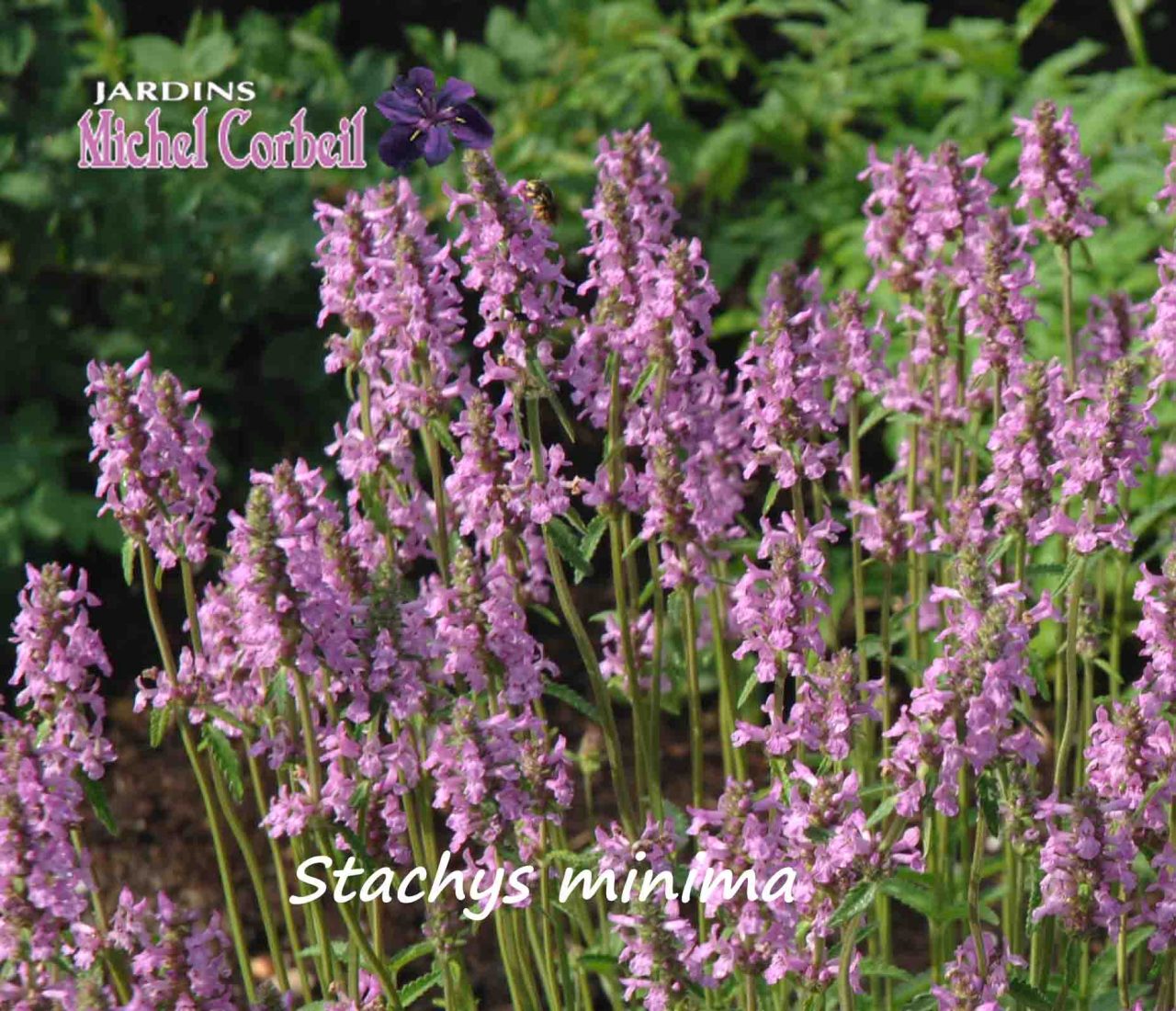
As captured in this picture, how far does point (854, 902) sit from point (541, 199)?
1.40 meters

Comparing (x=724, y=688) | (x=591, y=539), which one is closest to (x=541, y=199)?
(x=591, y=539)

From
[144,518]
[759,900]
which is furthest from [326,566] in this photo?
[759,900]

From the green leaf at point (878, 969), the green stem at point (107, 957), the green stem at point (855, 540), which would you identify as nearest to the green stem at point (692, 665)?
the green stem at point (855, 540)

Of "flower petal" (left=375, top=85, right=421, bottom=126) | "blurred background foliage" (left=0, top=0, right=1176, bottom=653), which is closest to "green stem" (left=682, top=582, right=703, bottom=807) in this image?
"flower petal" (left=375, top=85, right=421, bottom=126)

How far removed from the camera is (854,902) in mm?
2494

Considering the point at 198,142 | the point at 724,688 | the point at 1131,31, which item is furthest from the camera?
the point at 1131,31

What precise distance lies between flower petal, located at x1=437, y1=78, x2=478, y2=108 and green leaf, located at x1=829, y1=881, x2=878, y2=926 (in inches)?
54.2

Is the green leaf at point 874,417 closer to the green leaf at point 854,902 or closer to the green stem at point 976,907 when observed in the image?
the green stem at point 976,907

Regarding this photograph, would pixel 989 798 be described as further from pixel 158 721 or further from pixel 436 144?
pixel 436 144

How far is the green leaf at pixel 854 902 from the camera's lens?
2469 millimetres

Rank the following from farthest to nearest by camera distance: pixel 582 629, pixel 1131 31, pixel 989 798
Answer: pixel 1131 31 → pixel 582 629 → pixel 989 798

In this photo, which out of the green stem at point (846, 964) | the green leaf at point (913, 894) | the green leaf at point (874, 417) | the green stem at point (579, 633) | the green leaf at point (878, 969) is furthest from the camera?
the green leaf at point (874, 417)

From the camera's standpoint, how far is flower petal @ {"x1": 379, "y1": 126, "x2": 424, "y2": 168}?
3.00m

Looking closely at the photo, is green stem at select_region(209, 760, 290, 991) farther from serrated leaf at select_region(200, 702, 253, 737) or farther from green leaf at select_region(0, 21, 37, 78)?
green leaf at select_region(0, 21, 37, 78)
